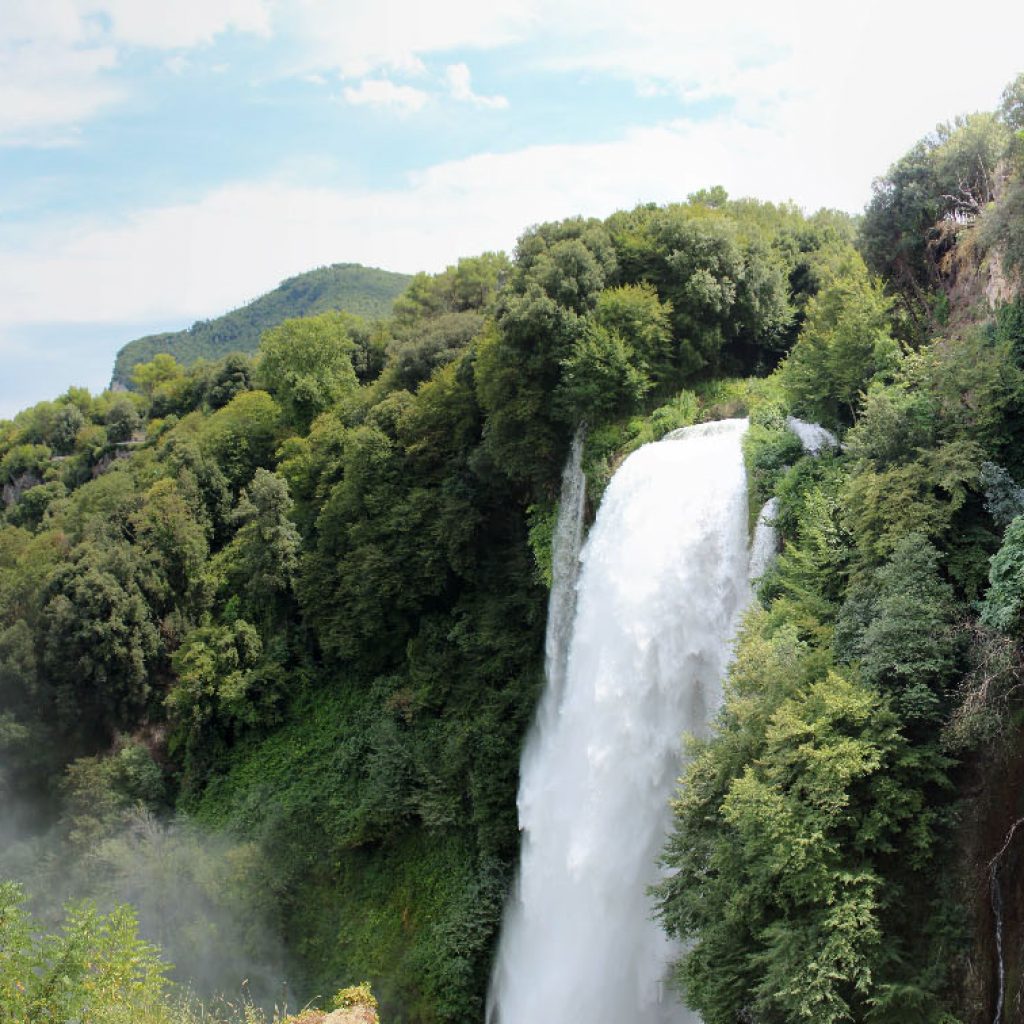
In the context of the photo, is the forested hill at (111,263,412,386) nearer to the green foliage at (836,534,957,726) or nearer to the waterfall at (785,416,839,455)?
the waterfall at (785,416,839,455)

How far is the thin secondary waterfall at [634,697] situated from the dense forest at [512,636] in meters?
1.61

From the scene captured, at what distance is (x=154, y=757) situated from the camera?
1228 inches

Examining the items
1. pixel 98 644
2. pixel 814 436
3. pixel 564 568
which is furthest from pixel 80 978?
pixel 98 644

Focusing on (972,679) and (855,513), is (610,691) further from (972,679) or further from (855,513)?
(972,679)

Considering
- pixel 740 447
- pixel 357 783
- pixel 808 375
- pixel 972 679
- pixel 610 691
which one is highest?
pixel 808 375

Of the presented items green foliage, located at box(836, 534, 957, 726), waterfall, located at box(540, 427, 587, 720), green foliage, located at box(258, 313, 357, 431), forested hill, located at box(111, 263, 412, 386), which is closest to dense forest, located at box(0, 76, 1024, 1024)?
green foliage, located at box(836, 534, 957, 726)

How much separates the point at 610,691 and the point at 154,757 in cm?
A: 2005

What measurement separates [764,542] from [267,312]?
10253 centimetres

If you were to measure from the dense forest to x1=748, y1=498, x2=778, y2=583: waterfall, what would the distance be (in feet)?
1.01

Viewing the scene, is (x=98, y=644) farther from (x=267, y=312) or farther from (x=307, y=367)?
(x=267, y=312)

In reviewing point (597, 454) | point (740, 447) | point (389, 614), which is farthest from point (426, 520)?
point (740, 447)

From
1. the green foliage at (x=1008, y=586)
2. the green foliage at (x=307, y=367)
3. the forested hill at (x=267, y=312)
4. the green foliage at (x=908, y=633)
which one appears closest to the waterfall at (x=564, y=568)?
the green foliage at (x=908, y=633)

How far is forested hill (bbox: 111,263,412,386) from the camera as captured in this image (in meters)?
92.8

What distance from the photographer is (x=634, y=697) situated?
17453mm
